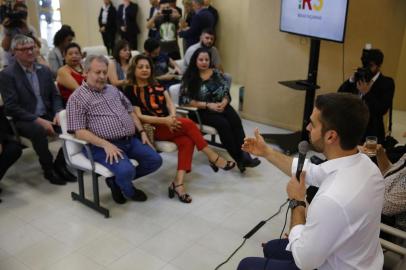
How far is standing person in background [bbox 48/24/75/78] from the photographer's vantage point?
4055 millimetres

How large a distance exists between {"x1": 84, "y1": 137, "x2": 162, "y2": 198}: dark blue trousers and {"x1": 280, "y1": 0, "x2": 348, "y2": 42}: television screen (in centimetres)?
202

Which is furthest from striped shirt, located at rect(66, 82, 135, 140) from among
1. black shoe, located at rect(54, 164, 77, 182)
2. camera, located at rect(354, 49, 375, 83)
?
camera, located at rect(354, 49, 375, 83)

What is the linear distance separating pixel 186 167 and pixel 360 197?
206 cm

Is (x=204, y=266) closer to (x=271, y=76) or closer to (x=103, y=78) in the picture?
(x=103, y=78)

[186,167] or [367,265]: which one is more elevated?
[367,265]

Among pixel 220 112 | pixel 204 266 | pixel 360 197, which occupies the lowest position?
pixel 204 266

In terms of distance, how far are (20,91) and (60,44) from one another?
102cm

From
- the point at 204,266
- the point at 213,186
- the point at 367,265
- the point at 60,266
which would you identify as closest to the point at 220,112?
the point at 213,186

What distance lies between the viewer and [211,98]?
3.77m

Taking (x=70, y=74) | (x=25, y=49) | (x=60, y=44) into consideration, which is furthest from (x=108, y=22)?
(x=25, y=49)

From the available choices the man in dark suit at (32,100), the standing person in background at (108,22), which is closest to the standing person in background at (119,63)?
the man in dark suit at (32,100)

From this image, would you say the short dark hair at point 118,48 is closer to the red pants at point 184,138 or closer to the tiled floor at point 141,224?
the red pants at point 184,138

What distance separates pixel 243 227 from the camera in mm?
2842

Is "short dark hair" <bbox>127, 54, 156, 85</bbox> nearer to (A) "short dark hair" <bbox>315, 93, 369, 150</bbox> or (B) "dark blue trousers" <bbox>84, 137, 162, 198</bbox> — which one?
(B) "dark blue trousers" <bbox>84, 137, 162, 198</bbox>
